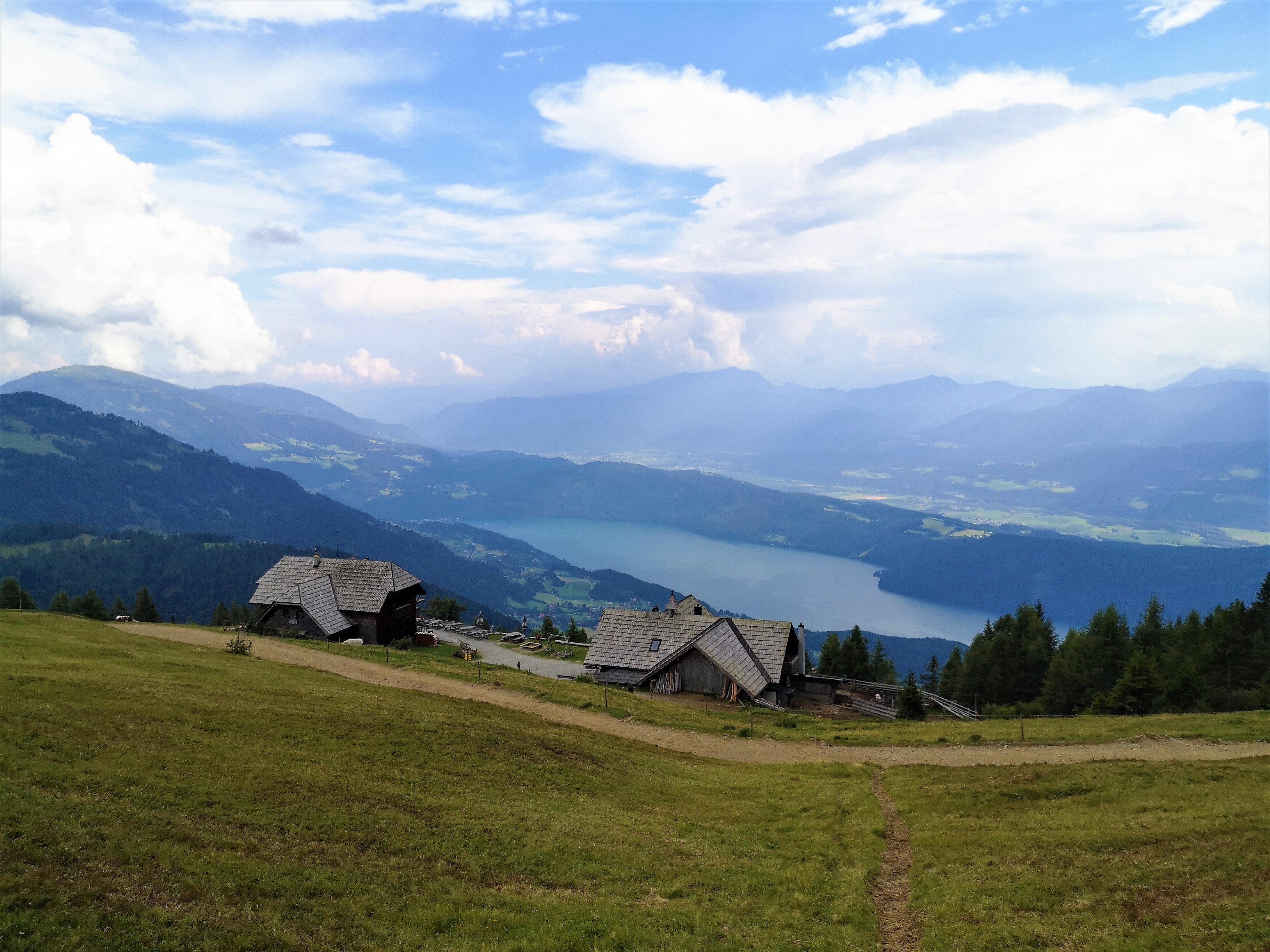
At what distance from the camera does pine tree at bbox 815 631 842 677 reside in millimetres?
66438

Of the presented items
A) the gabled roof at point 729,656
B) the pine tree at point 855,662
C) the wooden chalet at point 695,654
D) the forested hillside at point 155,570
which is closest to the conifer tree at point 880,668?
the pine tree at point 855,662

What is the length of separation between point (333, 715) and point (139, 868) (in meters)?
11.5

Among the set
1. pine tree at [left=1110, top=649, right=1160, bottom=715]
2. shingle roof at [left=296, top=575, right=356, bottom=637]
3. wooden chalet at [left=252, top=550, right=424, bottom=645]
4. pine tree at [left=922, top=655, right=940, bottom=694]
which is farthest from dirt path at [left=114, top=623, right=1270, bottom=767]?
pine tree at [left=922, top=655, right=940, bottom=694]

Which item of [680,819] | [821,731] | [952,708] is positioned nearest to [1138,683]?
[952,708]

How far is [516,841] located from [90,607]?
76.8 meters

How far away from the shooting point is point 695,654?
150 ft

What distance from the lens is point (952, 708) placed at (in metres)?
48.0

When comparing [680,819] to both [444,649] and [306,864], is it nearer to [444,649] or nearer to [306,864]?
[306,864]

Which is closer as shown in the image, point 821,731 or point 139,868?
point 139,868

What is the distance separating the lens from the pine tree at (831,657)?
66438 mm

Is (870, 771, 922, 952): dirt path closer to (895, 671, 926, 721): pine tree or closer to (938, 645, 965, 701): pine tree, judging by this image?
(895, 671, 926, 721): pine tree

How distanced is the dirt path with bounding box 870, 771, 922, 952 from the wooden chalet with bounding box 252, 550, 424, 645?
147 feet

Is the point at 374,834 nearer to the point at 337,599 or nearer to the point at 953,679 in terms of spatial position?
the point at 337,599

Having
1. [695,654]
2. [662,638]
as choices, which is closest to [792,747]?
[695,654]
